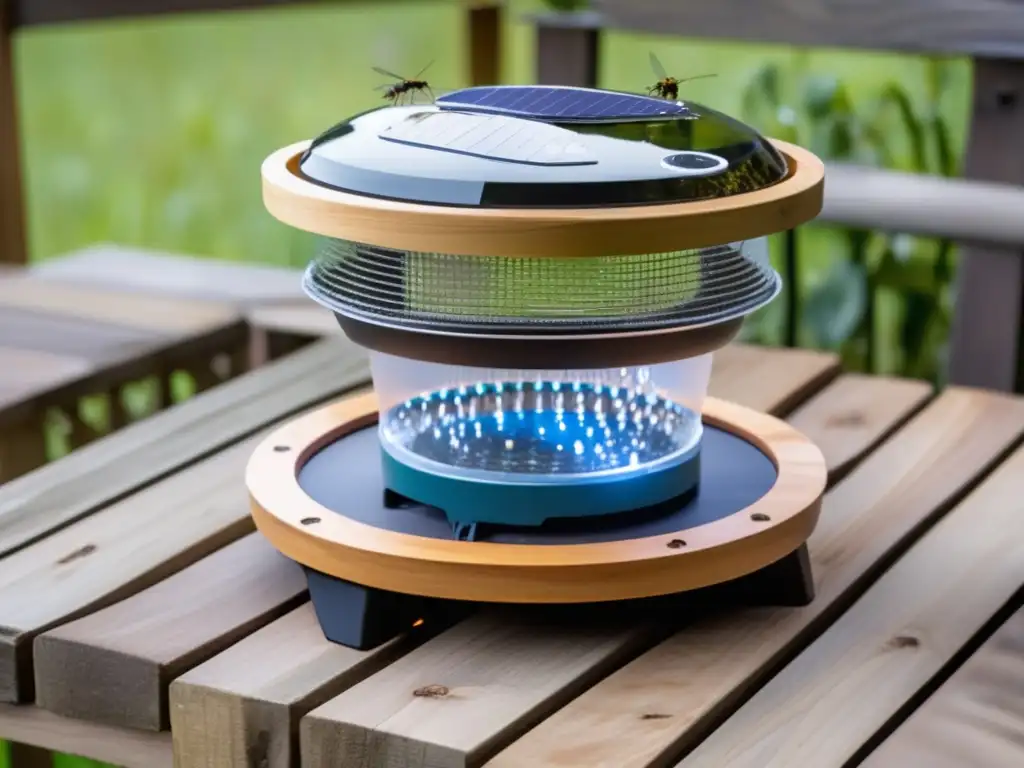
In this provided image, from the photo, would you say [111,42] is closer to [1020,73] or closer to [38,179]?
[38,179]

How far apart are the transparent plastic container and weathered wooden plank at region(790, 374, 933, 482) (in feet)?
1.04

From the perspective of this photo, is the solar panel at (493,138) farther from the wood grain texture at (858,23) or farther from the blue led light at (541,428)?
the wood grain texture at (858,23)

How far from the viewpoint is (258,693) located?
4.13 ft

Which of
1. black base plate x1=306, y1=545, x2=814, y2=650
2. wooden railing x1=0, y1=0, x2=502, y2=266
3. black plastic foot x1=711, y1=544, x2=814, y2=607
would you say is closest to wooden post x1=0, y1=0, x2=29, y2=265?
wooden railing x1=0, y1=0, x2=502, y2=266

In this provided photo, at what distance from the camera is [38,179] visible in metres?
4.55

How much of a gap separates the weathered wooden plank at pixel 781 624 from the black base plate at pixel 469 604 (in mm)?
21

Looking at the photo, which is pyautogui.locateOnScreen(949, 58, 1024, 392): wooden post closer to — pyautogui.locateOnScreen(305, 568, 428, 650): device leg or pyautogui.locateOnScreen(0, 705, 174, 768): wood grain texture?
pyautogui.locateOnScreen(305, 568, 428, 650): device leg

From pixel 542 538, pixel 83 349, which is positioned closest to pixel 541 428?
pixel 542 538

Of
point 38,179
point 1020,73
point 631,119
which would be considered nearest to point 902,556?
point 631,119

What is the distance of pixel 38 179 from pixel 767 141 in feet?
11.5

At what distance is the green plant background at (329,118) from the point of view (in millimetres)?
2955

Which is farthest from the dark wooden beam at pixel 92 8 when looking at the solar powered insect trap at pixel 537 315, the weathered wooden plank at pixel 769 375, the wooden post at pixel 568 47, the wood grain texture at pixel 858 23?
the solar powered insect trap at pixel 537 315

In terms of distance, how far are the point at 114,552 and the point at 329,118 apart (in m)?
3.19

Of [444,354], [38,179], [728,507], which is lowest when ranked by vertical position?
[38,179]
